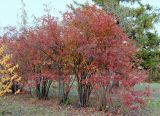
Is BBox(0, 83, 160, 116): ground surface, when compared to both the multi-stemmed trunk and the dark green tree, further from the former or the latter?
the dark green tree

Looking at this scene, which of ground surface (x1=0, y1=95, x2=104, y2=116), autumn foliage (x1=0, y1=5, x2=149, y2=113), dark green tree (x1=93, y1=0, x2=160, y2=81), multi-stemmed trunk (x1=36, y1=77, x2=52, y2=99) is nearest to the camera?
ground surface (x1=0, y1=95, x2=104, y2=116)

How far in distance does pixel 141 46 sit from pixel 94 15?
9300mm

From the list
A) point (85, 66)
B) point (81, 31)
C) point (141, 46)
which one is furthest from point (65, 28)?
point (141, 46)

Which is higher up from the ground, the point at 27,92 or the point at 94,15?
the point at 94,15

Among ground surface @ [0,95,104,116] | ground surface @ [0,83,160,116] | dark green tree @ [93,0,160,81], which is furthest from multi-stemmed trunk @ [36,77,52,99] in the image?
dark green tree @ [93,0,160,81]

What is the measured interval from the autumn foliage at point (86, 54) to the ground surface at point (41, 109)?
1.89 feet

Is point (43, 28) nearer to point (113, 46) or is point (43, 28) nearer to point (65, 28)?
point (65, 28)

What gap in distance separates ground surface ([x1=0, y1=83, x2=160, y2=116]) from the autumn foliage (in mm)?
576

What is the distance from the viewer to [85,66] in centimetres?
1333

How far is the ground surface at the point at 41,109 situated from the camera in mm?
12172

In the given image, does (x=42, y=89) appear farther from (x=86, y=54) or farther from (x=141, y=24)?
(x=141, y=24)

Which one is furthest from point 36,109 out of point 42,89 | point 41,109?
point 42,89

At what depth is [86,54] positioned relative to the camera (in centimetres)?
1278

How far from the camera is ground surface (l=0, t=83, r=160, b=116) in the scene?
39.9 ft
